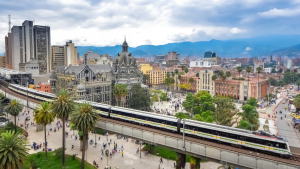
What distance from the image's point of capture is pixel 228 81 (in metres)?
116

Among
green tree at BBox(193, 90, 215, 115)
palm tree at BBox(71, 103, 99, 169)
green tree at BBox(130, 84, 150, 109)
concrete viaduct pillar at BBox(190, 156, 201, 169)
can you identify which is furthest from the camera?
green tree at BBox(130, 84, 150, 109)

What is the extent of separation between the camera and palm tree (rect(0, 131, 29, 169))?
25828 mm

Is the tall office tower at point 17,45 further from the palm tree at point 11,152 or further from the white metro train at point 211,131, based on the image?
the palm tree at point 11,152

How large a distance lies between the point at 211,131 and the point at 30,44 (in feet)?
586

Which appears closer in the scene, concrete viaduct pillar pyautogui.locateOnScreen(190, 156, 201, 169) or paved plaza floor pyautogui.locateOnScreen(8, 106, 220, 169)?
concrete viaduct pillar pyautogui.locateOnScreen(190, 156, 201, 169)

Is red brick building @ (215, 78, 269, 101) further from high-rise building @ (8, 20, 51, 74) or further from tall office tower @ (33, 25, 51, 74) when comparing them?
high-rise building @ (8, 20, 51, 74)

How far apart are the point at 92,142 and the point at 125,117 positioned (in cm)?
1418

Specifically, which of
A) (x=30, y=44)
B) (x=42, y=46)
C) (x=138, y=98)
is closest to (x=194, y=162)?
(x=138, y=98)

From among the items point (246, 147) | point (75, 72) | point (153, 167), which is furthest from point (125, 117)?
point (75, 72)

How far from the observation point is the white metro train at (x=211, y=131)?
103 feet

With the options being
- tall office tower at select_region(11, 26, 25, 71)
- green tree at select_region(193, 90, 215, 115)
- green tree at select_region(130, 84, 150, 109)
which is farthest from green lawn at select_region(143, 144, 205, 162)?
tall office tower at select_region(11, 26, 25, 71)

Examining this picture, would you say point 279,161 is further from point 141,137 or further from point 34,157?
point 34,157

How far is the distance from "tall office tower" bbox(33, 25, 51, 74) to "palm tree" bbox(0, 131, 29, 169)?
165 metres

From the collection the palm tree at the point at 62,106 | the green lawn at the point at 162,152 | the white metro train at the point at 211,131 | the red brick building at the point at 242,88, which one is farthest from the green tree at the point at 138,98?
the red brick building at the point at 242,88
